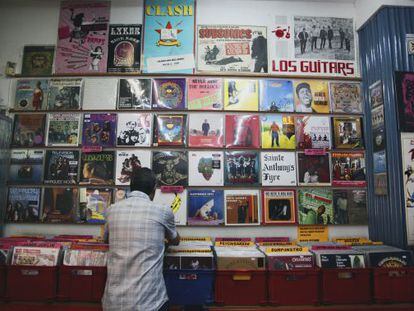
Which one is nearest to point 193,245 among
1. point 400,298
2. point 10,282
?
point 10,282

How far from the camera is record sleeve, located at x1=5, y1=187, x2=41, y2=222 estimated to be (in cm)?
287

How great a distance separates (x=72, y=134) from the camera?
2961 mm

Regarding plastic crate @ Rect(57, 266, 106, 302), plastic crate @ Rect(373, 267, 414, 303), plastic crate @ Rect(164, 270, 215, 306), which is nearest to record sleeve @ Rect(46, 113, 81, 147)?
plastic crate @ Rect(57, 266, 106, 302)

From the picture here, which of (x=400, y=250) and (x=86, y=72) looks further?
(x=86, y=72)

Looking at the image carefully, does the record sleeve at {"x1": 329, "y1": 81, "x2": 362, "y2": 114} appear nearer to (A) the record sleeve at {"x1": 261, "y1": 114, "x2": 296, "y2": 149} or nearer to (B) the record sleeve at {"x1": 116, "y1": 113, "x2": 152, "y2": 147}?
(A) the record sleeve at {"x1": 261, "y1": 114, "x2": 296, "y2": 149}

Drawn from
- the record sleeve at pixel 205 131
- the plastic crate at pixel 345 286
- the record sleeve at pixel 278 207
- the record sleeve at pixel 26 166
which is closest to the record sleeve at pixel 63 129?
the record sleeve at pixel 26 166

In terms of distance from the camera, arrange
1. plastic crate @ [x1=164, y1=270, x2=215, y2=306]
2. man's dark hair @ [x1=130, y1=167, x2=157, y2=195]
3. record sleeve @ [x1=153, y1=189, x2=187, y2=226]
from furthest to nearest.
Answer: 1. record sleeve @ [x1=153, y1=189, x2=187, y2=226]
2. plastic crate @ [x1=164, y1=270, x2=215, y2=306]
3. man's dark hair @ [x1=130, y1=167, x2=157, y2=195]

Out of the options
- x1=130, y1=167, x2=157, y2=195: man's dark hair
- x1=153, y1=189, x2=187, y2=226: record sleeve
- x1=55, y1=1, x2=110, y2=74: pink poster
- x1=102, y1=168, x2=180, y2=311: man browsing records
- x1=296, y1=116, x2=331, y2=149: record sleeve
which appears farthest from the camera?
x1=55, y1=1, x2=110, y2=74: pink poster

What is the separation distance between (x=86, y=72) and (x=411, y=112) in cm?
312

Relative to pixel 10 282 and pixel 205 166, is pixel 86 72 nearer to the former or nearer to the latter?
pixel 205 166

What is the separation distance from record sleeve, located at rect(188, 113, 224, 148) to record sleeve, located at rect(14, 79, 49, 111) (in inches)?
60.9

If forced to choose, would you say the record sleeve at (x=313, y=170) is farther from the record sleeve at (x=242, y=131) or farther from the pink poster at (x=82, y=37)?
the pink poster at (x=82, y=37)

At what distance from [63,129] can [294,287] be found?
258 centimetres

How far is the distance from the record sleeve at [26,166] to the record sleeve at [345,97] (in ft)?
9.97
